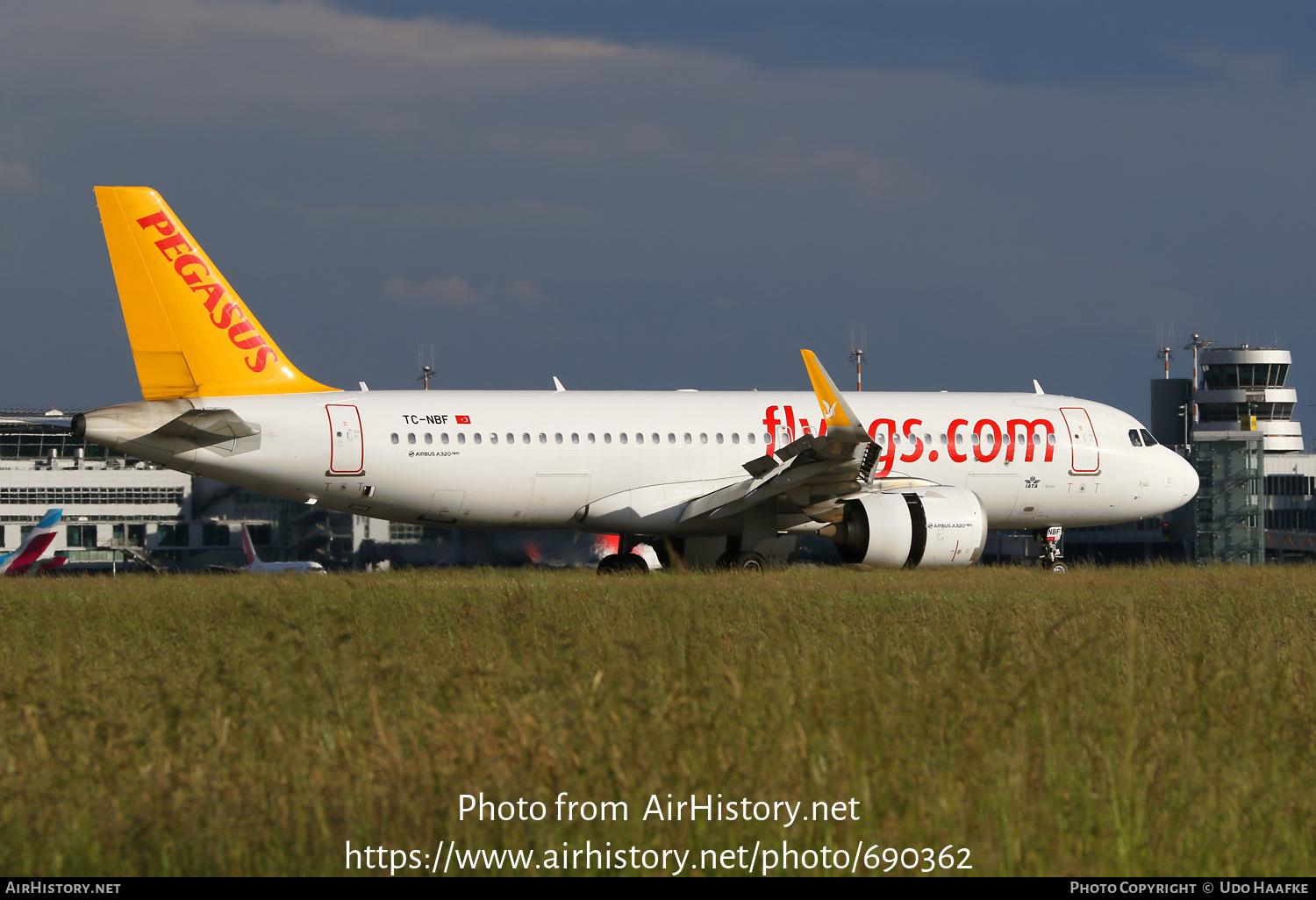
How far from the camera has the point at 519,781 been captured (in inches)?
218

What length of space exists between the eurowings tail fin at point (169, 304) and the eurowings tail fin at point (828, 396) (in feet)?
30.2

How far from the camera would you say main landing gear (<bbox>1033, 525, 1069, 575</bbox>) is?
83.0ft

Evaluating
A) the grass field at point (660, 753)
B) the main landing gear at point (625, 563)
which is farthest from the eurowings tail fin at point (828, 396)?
the grass field at point (660, 753)

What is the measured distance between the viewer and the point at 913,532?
21844 millimetres

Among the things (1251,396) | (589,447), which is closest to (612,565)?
(589,447)

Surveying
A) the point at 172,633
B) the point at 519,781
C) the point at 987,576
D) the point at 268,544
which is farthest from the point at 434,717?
the point at 268,544

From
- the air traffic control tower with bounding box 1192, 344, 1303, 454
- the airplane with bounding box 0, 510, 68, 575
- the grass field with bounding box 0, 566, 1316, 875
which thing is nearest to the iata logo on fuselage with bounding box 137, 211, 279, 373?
the grass field with bounding box 0, 566, 1316, 875

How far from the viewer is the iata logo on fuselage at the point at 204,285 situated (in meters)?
21.2

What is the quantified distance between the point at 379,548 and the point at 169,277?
4908 centimetres

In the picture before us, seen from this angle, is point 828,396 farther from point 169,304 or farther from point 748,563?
point 169,304

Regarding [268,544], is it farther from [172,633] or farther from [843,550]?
[172,633]

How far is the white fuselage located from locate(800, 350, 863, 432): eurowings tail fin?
6.29 feet

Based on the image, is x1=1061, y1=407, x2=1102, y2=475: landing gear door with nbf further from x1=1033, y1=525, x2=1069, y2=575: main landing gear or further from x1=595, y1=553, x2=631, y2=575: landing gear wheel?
x1=595, y1=553, x2=631, y2=575: landing gear wheel

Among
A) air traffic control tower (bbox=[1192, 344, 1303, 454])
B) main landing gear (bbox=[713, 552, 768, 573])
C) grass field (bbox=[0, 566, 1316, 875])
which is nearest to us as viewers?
grass field (bbox=[0, 566, 1316, 875])
